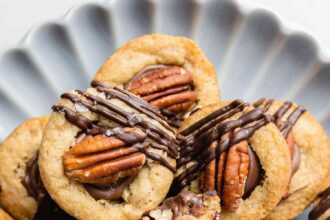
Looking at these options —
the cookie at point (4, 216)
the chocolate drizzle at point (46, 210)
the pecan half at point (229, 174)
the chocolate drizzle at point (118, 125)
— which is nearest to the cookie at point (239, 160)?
the pecan half at point (229, 174)

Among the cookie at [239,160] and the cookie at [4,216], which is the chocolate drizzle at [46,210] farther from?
the cookie at [239,160]

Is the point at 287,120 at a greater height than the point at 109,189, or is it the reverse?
the point at 287,120

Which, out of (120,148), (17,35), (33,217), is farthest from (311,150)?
(17,35)

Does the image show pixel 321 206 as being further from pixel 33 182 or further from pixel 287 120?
pixel 33 182

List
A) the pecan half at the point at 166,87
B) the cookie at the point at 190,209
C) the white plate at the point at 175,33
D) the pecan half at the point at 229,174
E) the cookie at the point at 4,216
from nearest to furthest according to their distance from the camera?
the cookie at the point at 190,209 < the pecan half at the point at 229,174 < the cookie at the point at 4,216 < the pecan half at the point at 166,87 < the white plate at the point at 175,33

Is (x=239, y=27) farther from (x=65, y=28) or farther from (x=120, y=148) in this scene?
(x=120, y=148)

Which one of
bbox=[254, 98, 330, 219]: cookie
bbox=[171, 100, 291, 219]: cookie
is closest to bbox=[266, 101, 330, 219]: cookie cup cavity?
bbox=[254, 98, 330, 219]: cookie

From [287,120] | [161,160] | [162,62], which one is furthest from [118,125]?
[287,120]

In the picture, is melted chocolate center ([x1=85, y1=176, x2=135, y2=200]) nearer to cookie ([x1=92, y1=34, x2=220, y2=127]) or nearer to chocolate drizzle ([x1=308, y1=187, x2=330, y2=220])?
cookie ([x1=92, y1=34, x2=220, y2=127])
